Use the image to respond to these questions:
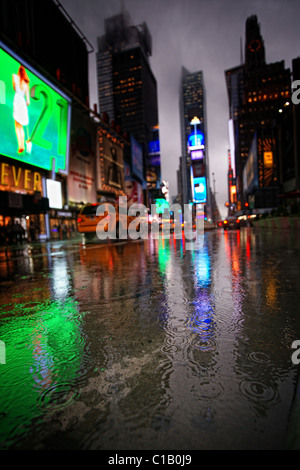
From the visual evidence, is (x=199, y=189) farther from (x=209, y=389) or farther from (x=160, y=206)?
(x=209, y=389)

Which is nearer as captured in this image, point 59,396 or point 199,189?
point 59,396

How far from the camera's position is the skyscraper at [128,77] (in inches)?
5482

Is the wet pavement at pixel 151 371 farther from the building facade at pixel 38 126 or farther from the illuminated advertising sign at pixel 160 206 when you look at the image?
the illuminated advertising sign at pixel 160 206

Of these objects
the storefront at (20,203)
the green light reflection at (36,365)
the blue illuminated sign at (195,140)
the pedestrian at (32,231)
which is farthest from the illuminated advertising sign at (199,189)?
the green light reflection at (36,365)

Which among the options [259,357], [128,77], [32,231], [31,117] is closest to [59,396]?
[259,357]

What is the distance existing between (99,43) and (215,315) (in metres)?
197

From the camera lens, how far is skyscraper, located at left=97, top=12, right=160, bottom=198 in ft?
457

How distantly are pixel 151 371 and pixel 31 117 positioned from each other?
986 inches

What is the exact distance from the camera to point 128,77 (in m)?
140

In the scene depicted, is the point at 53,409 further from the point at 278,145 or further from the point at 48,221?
the point at 278,145

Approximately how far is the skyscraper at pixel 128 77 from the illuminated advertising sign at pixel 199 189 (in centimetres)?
6666

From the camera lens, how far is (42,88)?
23047 millimetres

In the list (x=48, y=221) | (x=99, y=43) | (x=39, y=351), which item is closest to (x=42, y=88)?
(x=48, y=221)

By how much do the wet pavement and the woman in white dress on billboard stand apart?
21.1 m
